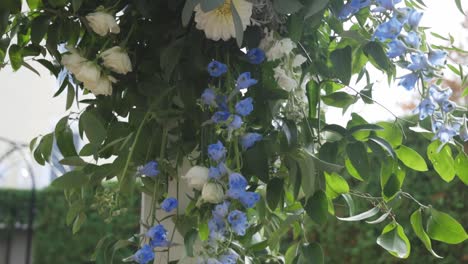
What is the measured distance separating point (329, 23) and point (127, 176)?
27 cm

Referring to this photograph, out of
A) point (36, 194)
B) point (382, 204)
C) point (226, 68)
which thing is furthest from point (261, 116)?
point (36, 194)

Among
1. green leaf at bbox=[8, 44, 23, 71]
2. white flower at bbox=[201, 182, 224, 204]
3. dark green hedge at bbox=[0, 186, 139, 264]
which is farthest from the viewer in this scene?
dark green hedge at bbox=[0, 186, 139, 264]

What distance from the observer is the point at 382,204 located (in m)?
0.66

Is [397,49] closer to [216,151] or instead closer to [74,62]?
[216,151]

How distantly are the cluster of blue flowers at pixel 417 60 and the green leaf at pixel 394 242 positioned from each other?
0.37 feet

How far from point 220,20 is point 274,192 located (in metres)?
0.17

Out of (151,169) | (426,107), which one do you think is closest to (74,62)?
(151,169)

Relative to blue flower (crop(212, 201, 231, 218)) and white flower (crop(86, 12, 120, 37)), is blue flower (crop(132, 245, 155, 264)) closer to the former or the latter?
blue flower (crop(212, 201, 231, 218))

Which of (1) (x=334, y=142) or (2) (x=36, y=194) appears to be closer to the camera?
(1) (x=334, y=142)

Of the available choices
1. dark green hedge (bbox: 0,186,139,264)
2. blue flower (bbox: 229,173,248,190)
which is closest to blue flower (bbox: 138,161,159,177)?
blue flower (bbox: 229,173,248,190)

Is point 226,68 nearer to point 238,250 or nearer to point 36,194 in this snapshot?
point 238,250

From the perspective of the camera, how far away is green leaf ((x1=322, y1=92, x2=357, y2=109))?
0.68 meters

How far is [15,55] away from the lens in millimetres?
732

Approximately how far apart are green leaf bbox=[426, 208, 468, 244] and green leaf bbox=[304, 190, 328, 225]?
12 centimetres
